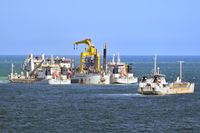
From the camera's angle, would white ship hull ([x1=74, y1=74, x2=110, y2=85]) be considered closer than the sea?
No

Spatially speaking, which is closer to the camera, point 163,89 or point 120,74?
point 163,89

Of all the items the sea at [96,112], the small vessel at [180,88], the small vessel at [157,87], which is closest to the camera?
the sea at [96,112]

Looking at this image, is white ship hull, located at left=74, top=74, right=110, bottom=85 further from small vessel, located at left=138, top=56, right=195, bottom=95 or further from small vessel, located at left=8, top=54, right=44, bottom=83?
small vessel, located at left=138, top=56, right=195, bottom=95

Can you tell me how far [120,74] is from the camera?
160 meters

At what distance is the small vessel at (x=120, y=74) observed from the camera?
15700 cm

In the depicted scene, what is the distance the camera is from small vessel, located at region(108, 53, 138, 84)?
157 m

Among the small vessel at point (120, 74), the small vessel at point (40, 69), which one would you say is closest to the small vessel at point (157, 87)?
the small vessel at point (120, 74)

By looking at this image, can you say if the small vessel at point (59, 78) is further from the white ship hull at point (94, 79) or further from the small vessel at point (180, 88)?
the small vessel at point (180, 88)

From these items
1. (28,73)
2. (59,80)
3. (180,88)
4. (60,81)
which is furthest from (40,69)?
(180,88)

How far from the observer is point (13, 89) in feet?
435

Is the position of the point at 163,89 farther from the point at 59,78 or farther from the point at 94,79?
the point at 59,78

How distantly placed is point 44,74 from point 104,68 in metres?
11.4

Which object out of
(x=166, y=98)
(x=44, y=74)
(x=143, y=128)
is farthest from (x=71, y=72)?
(x=143, y=128)

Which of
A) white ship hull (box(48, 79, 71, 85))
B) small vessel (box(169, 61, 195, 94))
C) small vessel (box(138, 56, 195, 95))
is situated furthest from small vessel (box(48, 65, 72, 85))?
small vessel (box(138, 56, 195, 95))
